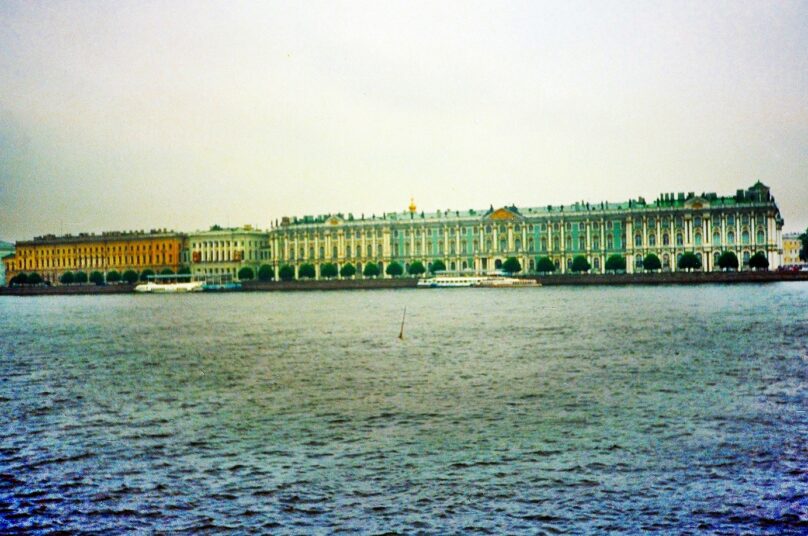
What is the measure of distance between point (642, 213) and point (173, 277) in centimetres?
4170

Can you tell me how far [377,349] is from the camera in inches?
772

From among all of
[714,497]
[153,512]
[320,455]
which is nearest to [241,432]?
[320,455]

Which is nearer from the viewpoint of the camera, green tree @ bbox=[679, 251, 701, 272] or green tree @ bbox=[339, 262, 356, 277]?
green tree @ bbox=[679, 251, 701, 272]

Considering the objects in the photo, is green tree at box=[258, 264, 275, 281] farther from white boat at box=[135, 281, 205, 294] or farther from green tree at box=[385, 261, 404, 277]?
green tree at box=[385, 261, 404, 277]

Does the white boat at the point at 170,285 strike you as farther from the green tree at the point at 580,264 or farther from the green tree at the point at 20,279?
the green tree at the point at 580,264

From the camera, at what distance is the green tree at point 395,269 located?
76.7 m

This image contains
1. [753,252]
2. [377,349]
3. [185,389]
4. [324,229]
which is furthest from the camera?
[324,229]

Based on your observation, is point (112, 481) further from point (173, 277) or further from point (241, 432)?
point (173, 277)

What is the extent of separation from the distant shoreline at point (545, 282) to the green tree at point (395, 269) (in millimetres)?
3751

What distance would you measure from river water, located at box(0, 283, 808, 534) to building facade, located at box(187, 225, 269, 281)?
225 feet

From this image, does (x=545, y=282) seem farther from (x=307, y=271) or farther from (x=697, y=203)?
(x=307, y=271)

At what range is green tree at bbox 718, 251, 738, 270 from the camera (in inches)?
2505

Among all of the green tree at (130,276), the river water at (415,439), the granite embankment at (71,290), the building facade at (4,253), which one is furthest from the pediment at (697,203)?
the building facade at (4,253)

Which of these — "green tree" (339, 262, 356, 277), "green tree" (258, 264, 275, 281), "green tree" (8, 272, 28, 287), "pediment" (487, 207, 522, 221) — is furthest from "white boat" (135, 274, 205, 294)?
"pediment" (487, 207, 522, 221)
